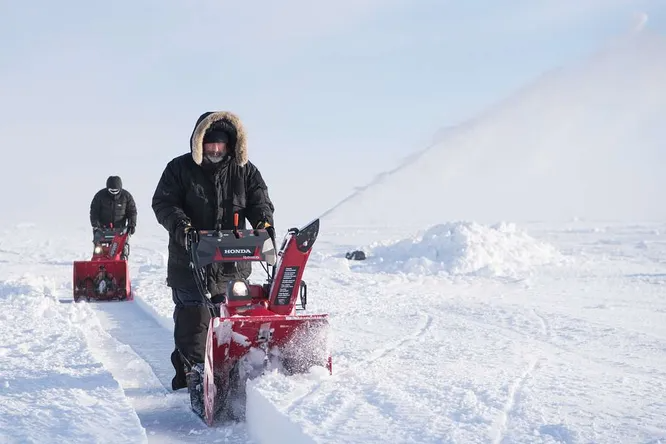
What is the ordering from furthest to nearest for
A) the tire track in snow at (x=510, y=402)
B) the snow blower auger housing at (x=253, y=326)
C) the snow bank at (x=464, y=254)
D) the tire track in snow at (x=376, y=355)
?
1. the snow bank at (x=464, y=254)
2. the snow blower auger housing at (x=253, y=326)
3. the tire track in snow at (x=376, y=355)
4. the tire track in snow at (x=510, y=402)

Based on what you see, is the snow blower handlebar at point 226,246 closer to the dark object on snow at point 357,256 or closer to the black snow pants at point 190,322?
the black snow pants at point 190,322

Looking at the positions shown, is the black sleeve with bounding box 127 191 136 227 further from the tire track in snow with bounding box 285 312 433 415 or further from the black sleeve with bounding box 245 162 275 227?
the black sleeve with bounding box 245 162 275 227

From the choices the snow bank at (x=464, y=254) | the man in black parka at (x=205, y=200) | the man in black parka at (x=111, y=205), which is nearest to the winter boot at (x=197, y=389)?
the man in black parka at (x=205, y=200)

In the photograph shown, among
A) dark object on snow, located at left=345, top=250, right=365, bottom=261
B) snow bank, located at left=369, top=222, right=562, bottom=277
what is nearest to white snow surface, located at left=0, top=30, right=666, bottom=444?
snow bank, located at left=369, top=222, right=562, bottom=277

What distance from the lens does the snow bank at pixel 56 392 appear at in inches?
129

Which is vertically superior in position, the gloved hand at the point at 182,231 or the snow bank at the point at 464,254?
the gloved hand at the point at 182,231

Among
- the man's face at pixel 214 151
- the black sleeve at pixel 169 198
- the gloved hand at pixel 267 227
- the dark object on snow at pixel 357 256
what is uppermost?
the man's face at pixel 214 151

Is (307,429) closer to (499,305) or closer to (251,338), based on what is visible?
(251,338)

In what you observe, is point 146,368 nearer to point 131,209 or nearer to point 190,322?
point 190,322

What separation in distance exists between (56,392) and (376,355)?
2.43 metres

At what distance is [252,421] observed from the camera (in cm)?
362

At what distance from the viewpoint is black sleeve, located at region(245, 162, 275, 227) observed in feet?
15.0

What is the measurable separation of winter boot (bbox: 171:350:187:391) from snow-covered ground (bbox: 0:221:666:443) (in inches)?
4.0

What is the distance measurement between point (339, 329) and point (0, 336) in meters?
3.28
